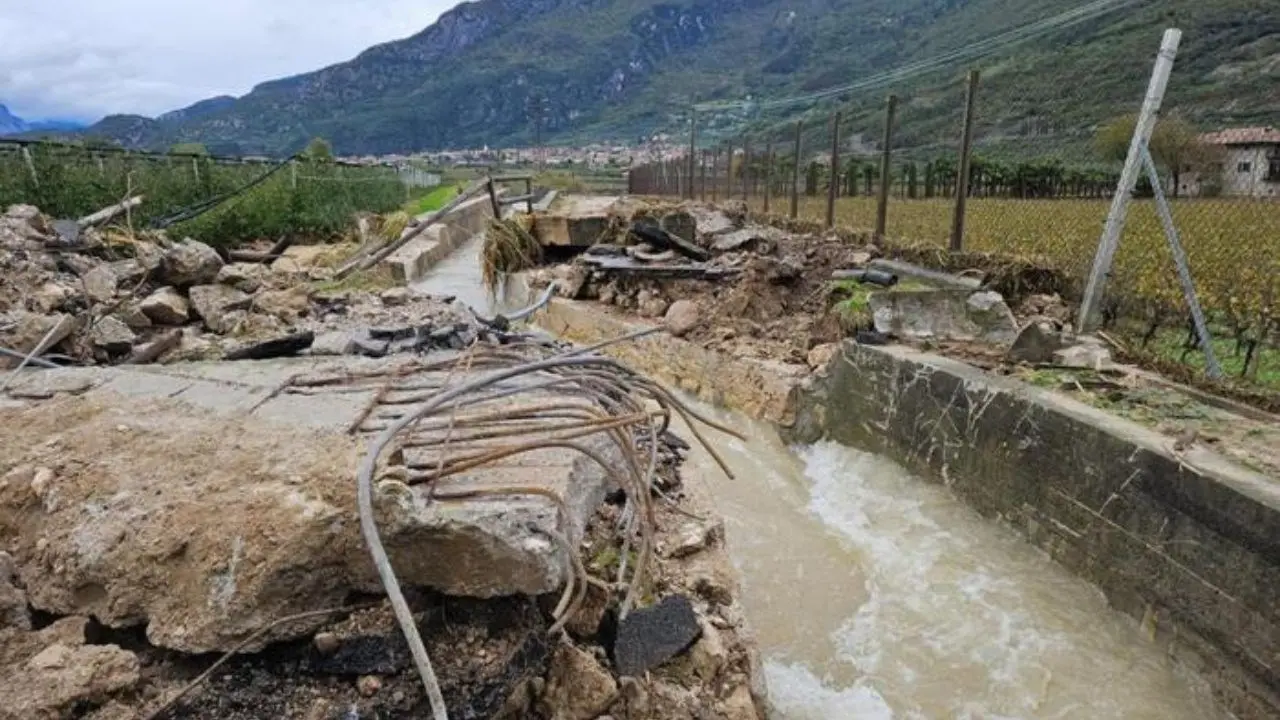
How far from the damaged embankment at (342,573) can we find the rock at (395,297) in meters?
5.61

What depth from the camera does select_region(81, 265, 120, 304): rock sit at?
6.86 metres

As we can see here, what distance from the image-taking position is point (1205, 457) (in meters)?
3.90

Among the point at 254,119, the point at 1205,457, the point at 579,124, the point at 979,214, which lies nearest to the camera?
the point at 1205,457

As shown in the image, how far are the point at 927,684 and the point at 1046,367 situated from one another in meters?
2.56

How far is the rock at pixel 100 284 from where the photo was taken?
6.86 metres

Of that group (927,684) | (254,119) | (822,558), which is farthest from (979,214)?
(254,119)

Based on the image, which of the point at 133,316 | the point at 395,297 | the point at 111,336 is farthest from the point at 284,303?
the point at 111,336

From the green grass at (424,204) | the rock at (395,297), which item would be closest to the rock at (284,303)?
the rock at (395,297)

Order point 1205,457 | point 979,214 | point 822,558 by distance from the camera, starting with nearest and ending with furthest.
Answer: point 1205,457 < point 822,558 < point 979,214

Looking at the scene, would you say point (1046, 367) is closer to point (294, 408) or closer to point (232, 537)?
point (294, 408)

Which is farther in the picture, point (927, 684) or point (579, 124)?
point (579, 124)

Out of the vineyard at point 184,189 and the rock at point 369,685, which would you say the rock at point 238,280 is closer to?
the vineyard at point 184,189

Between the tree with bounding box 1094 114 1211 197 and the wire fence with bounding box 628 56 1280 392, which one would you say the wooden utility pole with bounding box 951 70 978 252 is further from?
the tree with bounding box 1094 114 1211 197

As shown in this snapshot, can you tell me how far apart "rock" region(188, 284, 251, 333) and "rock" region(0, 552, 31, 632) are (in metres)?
4.62
